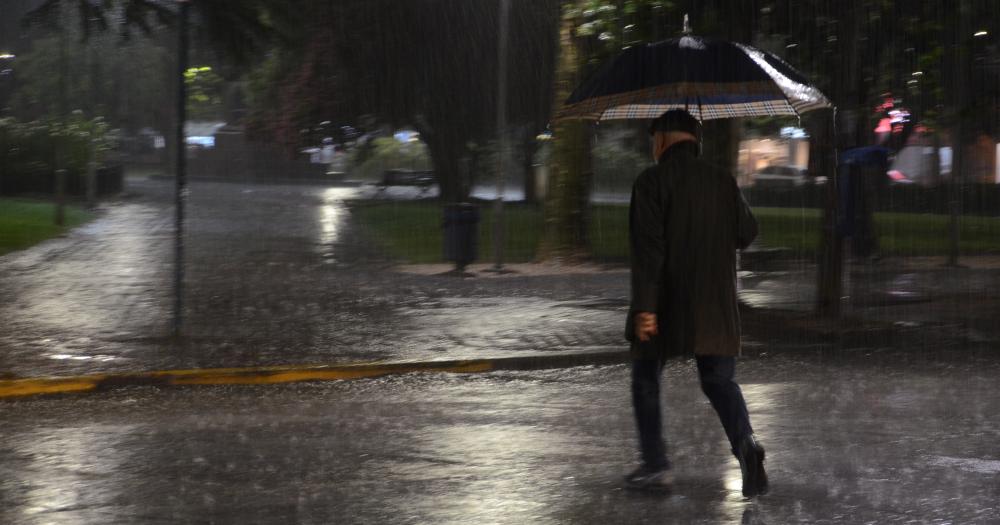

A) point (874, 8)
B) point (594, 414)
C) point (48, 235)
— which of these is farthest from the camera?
point (48, 235)

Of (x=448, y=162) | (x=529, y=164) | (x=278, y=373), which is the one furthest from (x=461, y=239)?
(x=529, y=164)

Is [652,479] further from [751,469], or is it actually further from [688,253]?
Answer: [688,253]

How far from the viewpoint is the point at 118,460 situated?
679 cm

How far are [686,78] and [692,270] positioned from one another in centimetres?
138

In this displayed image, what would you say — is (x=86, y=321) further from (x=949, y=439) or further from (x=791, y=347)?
(x=949, y=439)

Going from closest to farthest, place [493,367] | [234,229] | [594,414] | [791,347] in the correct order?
[594,414]
[493,367]
[791,347]
[234,229]

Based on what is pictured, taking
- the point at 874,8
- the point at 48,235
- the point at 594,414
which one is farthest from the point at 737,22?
the point at 48,235

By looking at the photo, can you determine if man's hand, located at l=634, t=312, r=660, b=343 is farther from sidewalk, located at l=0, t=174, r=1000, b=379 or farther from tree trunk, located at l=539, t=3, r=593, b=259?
tree trunk, located at l=539, t=3, r=593, b=259

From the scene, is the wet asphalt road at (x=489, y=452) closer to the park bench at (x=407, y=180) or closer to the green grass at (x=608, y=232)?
the green grass at (x=608, y=232)

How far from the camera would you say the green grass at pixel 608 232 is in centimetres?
2242

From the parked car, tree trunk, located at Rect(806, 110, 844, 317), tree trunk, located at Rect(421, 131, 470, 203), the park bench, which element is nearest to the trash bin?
tree trunk, located at Rect(806, 110, 844, 317)

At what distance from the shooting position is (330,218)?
1307 inches

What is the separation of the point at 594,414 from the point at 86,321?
604 cm

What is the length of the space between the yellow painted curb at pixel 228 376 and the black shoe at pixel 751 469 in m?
4.53
